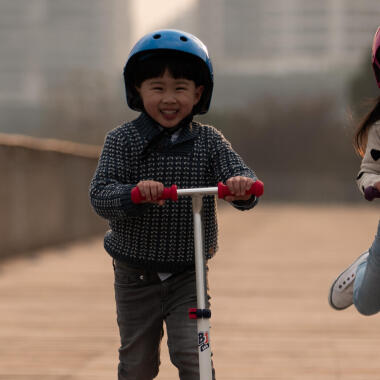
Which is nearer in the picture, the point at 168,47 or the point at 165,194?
the point at 165,194

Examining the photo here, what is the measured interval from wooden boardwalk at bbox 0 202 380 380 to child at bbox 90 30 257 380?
4.65 ft

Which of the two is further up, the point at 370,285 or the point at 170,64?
the point at 170,64

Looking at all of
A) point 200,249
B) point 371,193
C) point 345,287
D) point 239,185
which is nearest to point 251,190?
point 239,185

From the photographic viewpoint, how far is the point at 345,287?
411 cm

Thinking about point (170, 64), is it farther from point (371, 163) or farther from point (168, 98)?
point (371, 163)

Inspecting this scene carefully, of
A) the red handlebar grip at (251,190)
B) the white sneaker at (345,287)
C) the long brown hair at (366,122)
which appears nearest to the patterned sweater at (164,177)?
the red handlebar grip at (251,190)

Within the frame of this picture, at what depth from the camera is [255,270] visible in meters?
10.7

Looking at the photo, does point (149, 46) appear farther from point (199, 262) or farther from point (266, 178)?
point (266, 178)

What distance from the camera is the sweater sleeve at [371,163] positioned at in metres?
3.47

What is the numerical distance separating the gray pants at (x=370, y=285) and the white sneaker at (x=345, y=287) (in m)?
0.16

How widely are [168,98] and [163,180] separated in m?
0.31

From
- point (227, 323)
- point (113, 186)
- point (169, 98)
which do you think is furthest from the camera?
point (227, 323)

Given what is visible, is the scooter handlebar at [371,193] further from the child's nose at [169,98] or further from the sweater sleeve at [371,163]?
the child's nose at [169,98]

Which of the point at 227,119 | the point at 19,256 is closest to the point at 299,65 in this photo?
the point at 227,119
